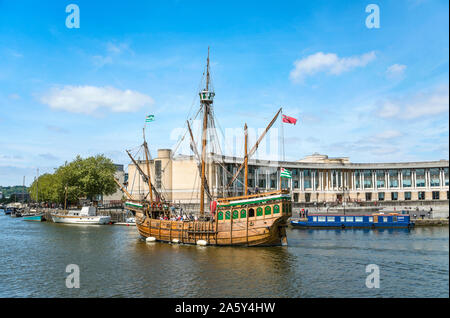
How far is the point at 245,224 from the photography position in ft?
168

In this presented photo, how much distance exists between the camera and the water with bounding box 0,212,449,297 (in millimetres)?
29297

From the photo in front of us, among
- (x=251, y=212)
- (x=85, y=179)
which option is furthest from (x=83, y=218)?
(x=251, y=212)

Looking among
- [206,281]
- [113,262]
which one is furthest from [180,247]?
[206,281]

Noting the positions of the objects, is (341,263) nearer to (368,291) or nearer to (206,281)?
(368,291)

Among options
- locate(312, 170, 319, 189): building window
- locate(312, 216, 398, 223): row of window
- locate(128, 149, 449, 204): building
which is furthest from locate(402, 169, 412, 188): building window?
locate(312, 216, 398, 223): row of window

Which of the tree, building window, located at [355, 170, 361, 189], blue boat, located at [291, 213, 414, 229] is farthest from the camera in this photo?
building window, located at [355, 170, 361, 189]

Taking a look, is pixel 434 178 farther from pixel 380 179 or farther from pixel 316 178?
pixel 316 178

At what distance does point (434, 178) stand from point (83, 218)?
121804 millimetres

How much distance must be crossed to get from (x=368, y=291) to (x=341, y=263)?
33.0ft

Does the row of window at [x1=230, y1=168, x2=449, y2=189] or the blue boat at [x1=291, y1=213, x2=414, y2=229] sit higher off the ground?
the row of window at [x1=230, y1=168, x2=449, y2=189]

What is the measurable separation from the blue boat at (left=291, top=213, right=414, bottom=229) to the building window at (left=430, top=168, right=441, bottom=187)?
6902 cm

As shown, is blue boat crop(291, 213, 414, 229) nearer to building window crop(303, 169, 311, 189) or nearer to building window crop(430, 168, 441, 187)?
building window crop(303, 169, 311, 189)

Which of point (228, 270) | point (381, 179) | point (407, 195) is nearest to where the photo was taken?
point (228, 270)
